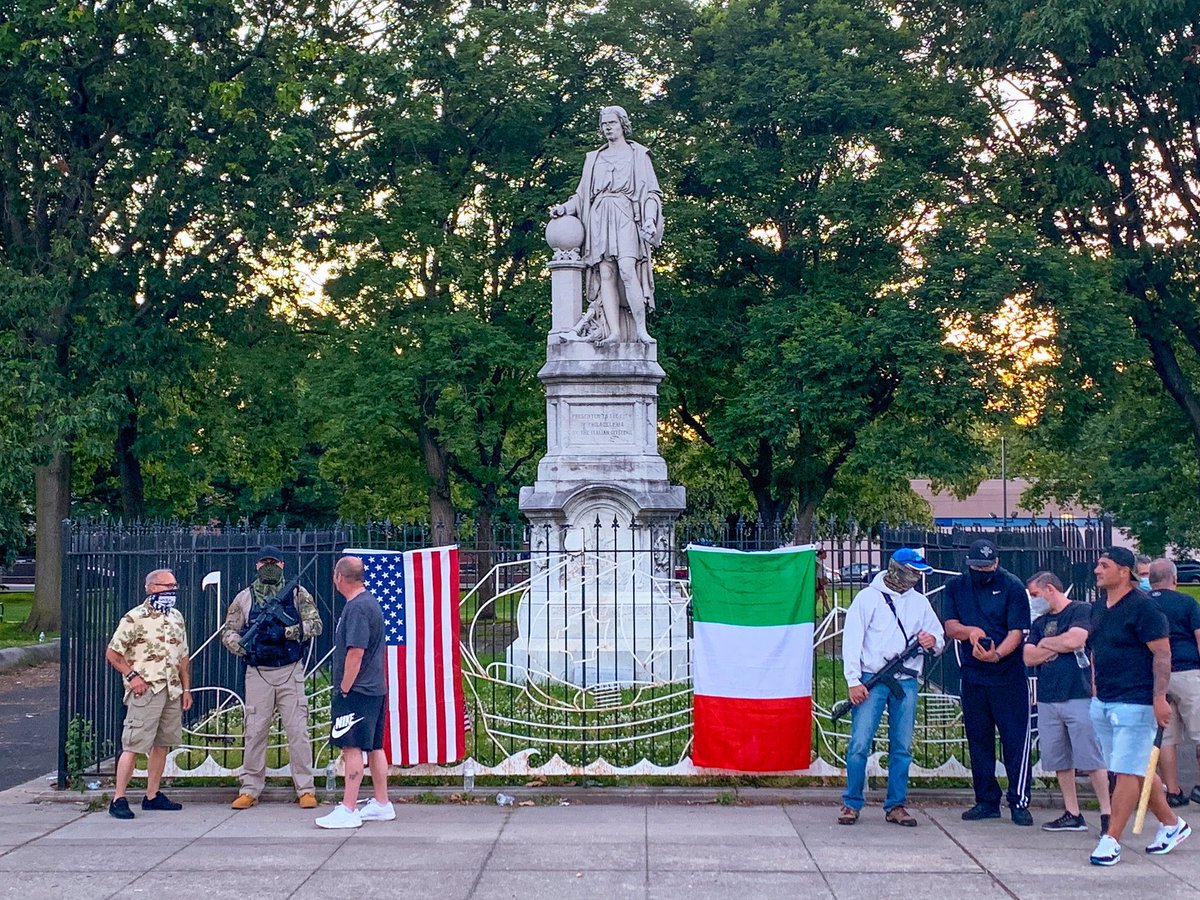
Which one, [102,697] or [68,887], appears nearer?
[68,887]

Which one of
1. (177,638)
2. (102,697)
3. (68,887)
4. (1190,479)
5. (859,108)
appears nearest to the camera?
(68,887)

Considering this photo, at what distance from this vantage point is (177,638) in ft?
32.3

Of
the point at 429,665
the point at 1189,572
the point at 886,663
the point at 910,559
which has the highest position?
the point at 910,559

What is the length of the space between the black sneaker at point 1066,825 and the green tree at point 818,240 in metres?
17.6

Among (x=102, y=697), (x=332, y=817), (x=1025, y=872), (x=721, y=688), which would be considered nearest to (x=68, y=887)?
(x=332, y=817)

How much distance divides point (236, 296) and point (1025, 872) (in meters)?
23.0

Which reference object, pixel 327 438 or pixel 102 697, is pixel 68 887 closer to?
pixel 102 697

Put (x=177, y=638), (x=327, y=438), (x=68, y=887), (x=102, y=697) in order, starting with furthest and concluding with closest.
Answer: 1. (x=327, y=438)
2. (x=102, y=697)
3. (x=177, y=638)
4. (x=68, y=887)

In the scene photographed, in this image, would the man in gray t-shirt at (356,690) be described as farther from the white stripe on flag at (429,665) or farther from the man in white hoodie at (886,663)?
the man in white hoodie at (886,663)

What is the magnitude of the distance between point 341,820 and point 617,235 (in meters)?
9.71

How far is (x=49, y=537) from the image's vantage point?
25766mm

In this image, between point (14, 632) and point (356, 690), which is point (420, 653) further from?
point (14, 632)

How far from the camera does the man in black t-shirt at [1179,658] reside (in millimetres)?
9523

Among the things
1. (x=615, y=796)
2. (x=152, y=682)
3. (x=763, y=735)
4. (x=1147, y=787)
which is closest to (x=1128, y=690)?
(x=1147, y=787)
